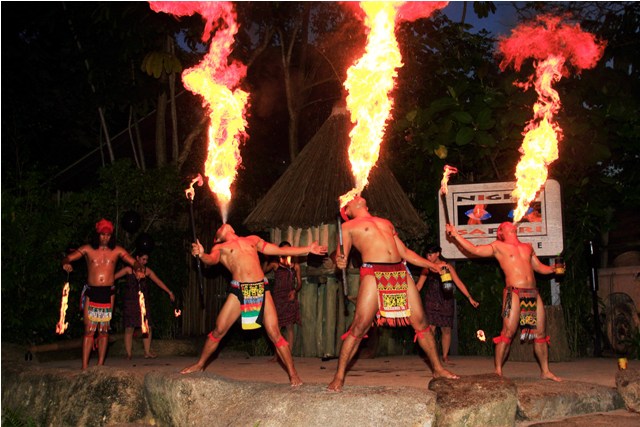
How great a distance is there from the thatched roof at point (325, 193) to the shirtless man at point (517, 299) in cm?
277

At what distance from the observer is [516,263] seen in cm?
822

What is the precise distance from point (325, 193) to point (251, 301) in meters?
3.98

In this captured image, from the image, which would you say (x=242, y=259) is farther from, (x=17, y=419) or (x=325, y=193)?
(x=325, y=193)

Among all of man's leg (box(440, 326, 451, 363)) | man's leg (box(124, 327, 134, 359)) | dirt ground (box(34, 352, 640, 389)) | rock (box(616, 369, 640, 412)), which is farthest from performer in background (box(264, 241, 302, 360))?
rock (box(616, 369, 640, 412))

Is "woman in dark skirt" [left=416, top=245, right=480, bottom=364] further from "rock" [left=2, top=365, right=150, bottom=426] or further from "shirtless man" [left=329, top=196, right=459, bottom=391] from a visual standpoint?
A: "rock" [left=2, top=365, right=150, bottom=426]

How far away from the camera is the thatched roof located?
35.8 feet

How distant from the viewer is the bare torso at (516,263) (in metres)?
8.20

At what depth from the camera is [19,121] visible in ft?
48.1

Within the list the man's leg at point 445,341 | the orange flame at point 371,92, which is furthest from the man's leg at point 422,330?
the man's leg at point 445,341

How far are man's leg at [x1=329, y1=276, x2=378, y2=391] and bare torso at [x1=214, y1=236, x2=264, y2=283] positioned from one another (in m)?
1.09

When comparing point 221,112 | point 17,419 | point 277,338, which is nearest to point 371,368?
point 277,338

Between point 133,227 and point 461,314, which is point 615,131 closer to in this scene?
point 461,314

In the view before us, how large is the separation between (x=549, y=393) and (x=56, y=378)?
4849 millimetres

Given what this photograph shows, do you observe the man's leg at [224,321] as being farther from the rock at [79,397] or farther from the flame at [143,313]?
the flame at [143,313]
